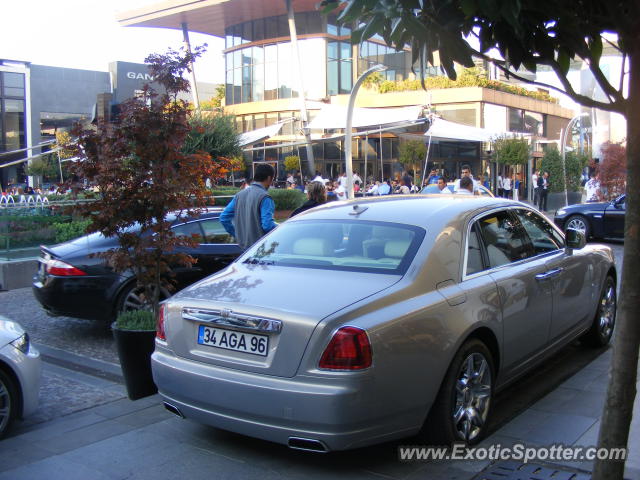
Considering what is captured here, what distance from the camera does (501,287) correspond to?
4.54 m

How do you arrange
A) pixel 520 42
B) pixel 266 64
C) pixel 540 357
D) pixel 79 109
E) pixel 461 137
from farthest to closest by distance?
pixel 79 109 → pixel 266 64 → pixel 461 137 → pixel 540 357 → pixel 520 42

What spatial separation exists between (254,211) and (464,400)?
355 centimetres

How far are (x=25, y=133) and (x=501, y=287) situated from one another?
48.9m

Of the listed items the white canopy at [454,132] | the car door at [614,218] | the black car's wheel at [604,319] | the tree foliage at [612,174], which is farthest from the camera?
the tree foliage at [612,174]

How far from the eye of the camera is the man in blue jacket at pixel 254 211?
22.9 feet

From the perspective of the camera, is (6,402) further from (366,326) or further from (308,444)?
(366,326)

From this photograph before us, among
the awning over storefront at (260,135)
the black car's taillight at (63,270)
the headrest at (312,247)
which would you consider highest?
the awning over storefront at (260,135)

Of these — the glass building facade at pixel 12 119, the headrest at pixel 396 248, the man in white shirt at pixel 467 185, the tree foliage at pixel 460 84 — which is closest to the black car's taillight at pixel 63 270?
the headrest at pixel 396 248

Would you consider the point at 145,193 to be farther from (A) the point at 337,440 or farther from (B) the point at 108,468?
(A) the point at 337,440

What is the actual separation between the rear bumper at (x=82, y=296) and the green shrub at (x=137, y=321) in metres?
1.88

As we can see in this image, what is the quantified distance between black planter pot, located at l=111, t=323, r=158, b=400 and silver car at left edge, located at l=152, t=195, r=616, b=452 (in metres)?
1.01

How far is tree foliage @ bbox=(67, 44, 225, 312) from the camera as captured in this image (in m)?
5.60

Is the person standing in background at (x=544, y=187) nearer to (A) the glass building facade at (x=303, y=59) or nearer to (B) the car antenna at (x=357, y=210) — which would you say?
(A) the glass building facade at (x=303, y=59)

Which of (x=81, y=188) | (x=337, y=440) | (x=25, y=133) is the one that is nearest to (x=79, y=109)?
(x=25, y=133)
